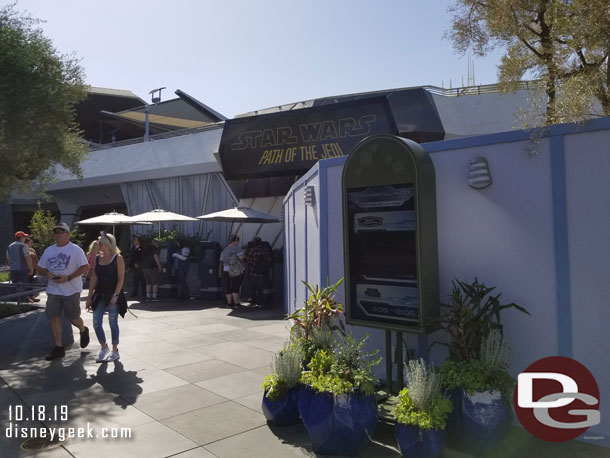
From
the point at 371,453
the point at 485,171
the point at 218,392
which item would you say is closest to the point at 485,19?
the point at 485,171

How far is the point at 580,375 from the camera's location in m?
3.91

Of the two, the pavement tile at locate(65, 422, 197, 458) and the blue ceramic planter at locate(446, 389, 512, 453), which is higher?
the blue ceramic planter at locate(446, 389, 512, 453)

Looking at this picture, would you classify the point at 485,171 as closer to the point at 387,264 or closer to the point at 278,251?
the point at 387,264

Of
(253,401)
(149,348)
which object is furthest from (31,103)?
(253,401)

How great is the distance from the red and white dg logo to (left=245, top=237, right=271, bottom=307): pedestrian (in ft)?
29.3

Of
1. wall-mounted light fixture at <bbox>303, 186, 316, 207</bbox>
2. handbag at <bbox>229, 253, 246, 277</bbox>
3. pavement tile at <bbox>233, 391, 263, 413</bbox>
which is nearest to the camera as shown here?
pavement tile at <bbox>233, 391, 263, 413</bbox>

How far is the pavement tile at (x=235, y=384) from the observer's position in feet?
17.9

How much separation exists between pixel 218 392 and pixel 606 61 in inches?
229

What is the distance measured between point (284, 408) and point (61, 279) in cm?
412

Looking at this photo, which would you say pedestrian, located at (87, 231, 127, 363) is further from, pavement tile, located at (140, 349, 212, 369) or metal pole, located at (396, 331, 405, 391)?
metal pole, located at (396, 331, 405, 391)

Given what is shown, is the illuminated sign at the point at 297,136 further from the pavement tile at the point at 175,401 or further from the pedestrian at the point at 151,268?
the pavement tile at the point at 175,401

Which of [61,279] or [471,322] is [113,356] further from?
[471,322]

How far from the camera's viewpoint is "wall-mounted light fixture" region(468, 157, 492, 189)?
14.2 feet

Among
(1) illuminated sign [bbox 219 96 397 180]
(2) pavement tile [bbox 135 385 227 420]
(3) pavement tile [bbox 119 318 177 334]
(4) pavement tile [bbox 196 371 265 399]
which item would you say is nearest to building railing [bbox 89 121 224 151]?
(1) illuminated sign [bbox 219 96 397 180]
